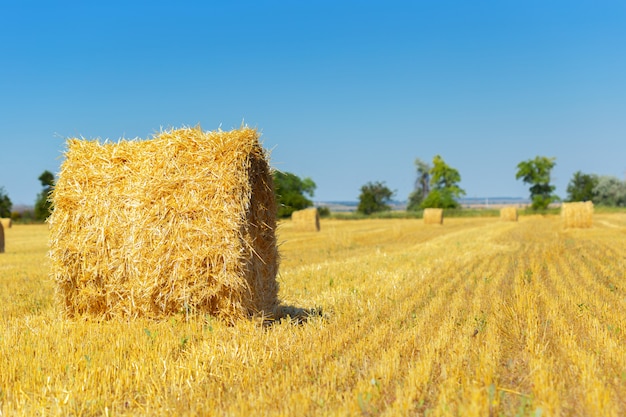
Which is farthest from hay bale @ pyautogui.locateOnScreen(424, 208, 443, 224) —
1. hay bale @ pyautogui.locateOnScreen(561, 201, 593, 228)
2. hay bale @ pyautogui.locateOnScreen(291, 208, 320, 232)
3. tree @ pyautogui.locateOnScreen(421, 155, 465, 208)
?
tree @ pyautogui.locateOnScreen(421, 155, 465, 208)

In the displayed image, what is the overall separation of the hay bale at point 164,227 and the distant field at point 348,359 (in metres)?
0.33

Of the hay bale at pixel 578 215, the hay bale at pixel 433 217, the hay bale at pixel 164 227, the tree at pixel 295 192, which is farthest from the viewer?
the tree at pixel 295 192

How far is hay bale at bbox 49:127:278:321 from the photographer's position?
7.06 metres

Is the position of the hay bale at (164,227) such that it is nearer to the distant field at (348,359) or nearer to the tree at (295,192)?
the distant field at (348,359)

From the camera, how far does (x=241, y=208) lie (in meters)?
7.08

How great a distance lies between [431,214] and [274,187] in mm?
32264

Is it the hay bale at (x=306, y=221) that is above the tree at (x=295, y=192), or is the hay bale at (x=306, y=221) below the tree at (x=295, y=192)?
below

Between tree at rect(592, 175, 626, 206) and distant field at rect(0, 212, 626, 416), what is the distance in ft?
261

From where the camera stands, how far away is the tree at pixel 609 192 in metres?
80.5

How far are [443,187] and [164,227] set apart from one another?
86.8 metres

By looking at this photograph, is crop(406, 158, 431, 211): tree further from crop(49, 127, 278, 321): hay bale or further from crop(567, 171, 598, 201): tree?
crop(49, 127, 278, 321): hay bale

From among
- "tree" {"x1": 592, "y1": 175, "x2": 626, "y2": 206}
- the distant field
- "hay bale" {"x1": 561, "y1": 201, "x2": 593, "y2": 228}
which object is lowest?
the distant field

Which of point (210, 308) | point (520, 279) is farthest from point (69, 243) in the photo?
point (520, 279)

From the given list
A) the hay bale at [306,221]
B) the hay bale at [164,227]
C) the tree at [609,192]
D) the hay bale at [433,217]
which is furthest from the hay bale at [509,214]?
the tree at [609,192]
